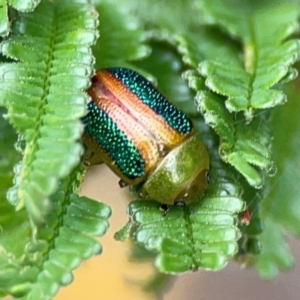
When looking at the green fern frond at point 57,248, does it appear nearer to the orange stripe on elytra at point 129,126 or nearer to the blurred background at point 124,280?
the orange stripe on elytra at point 129,126

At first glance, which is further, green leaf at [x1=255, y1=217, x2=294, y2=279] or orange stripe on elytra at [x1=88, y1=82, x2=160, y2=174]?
green leaf at [x1=255, y1=217, x2=294, y2=279]

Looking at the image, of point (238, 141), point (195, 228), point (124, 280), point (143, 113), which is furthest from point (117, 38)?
point (124, 280)

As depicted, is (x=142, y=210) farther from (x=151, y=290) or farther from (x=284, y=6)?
(x=284, y=6)

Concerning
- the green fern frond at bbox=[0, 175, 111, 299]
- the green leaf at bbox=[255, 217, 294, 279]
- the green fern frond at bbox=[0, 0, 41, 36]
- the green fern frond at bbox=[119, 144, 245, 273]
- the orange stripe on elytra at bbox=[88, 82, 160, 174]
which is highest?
the green fern frond at bbox=[0, 0, 41, 36]

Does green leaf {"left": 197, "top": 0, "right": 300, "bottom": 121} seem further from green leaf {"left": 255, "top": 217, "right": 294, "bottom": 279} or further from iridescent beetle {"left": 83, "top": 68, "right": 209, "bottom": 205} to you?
green leaf {"left": 255, "top": 217, "right": 294, "bottom": 279}

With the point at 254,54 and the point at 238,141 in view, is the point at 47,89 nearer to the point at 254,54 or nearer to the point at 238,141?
the point at 238,141

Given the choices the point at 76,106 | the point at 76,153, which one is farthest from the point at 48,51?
the point at 76,153

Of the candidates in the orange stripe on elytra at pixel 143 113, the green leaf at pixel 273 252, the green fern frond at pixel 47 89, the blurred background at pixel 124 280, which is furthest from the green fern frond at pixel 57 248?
the blurred background at pixel 124 280

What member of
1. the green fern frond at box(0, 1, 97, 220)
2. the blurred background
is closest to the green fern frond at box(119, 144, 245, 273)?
the green fern frond at box(0, 1, 97, 220)
